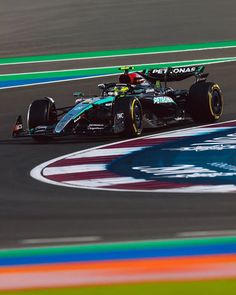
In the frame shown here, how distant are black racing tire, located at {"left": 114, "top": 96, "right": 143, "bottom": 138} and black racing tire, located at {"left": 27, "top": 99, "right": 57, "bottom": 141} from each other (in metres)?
1.17

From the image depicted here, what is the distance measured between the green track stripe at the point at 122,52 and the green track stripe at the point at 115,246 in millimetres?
17497

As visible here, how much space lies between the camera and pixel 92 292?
5.76 metres

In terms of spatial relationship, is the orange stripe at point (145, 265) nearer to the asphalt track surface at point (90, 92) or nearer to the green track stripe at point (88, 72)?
the asphalt track surface at point (90, 92)

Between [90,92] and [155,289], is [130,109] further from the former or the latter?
[155,289]

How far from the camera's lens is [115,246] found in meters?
7.02

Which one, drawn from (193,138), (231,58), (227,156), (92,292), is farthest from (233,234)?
(231,58)

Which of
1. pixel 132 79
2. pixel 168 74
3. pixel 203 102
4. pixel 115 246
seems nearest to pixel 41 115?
pixel 132 79

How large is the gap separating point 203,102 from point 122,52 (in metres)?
9.63

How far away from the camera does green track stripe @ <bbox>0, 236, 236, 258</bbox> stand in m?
6.91

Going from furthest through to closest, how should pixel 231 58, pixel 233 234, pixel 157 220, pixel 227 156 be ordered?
pixel 231 58 → pixel 227 156 → pixel 157 220 → pixel 233 234

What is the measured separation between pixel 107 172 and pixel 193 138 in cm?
322

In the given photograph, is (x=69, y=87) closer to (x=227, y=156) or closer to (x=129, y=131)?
(x=129, y=131)

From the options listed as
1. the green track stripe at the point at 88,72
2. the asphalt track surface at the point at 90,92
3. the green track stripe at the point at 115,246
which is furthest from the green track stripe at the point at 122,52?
the green track stripe at the point at 115,246

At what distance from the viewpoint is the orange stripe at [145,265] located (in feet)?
20.6
